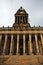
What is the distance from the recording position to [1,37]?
42812mm

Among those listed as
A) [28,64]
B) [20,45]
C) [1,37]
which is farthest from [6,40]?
[28,64]

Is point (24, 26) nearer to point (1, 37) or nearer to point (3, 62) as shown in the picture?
point (1, 37)

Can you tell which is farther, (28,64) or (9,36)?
(9,36)

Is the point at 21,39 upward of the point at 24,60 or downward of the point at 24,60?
upward

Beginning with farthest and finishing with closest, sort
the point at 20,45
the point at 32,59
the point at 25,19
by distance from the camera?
the point at 25,19
the point at 20,45
the point at 32,59

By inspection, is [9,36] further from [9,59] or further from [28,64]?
[28,64]

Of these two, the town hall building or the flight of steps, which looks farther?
the town hall building

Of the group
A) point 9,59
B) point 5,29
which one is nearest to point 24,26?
point 5,29

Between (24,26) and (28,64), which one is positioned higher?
(24,26)

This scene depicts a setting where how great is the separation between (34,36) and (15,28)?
4.89m

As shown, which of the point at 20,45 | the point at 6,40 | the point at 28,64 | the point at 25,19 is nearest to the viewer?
the point at 28,64

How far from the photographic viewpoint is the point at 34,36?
4403 centimetres

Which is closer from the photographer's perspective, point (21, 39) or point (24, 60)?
point (24, 60)

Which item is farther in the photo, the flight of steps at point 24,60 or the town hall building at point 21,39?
the town hall building at point 21,39
